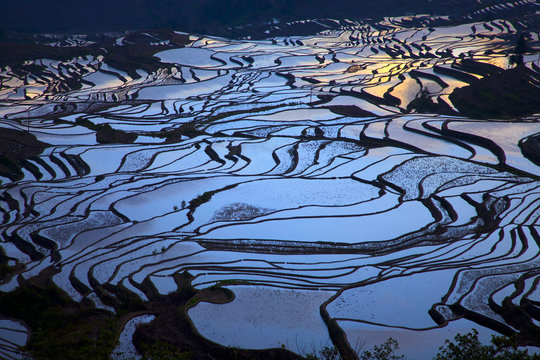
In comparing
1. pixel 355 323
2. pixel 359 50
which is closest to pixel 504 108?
pixel 355 323

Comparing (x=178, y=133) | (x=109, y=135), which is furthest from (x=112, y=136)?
(x=178, y=133)

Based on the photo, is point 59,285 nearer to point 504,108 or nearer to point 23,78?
point 504,108

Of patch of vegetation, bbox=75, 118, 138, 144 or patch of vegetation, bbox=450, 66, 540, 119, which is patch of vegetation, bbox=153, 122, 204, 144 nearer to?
patch of vegetation, bbox=75, 118, 138, 144

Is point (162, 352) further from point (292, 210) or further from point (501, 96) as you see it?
point (501, 96)

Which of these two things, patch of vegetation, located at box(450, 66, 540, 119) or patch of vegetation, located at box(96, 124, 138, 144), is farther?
patch of vegetation, located at box(450, 66, 540, 119)

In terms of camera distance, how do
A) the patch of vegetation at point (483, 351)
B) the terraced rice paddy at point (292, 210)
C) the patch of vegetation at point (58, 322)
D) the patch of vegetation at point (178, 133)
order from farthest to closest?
the patch of vegetation at point (178, 133) < the terraced rice paddy at point (292, 210) < the patch of vegetation at point (58, 322) < the patch of vegetation at point (483, 351)

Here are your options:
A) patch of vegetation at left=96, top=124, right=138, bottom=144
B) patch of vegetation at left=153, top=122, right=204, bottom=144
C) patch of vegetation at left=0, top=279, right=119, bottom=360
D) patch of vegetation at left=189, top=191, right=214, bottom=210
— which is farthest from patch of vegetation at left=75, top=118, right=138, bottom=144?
patch of vegetation at left=0, top=279, right=119, bottom=360

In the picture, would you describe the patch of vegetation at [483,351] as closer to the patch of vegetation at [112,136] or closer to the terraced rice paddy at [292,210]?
the terraced rice paddy at [292,210]

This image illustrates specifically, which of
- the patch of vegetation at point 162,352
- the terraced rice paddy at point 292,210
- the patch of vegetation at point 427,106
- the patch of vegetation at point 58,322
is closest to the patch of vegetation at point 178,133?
the terraced rice paddy at point 292,210
